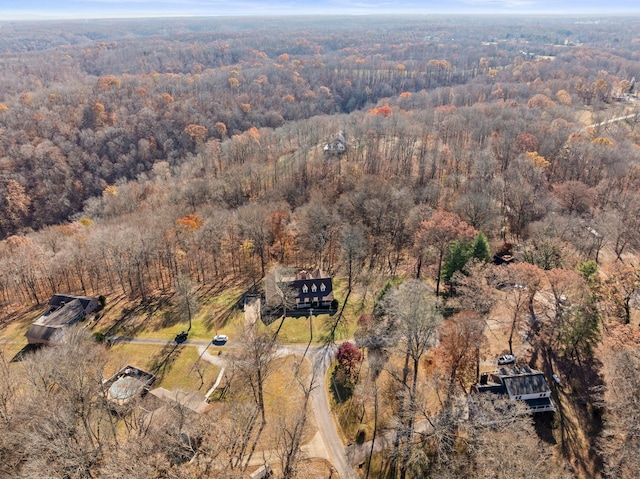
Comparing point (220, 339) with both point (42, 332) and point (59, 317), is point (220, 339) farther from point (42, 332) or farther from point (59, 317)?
point (42, 332)

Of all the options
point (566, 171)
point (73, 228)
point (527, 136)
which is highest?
point (527, 136)

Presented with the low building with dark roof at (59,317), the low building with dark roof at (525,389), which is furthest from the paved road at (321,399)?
the low building with dark roof at (525,389)

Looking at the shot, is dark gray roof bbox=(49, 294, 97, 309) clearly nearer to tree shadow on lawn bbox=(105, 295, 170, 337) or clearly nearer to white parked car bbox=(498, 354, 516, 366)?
tree shadow on lawn bbox=(105, 295, 170, 337)

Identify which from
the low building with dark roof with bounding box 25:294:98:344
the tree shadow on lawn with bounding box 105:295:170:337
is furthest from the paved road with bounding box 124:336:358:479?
the low building with dark roof with bounding box 25:294:98:344

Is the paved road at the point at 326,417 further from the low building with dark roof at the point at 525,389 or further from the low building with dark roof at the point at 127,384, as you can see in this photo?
the low building with dark roof at the point at 127,384

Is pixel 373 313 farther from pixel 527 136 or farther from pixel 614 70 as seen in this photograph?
pixel 614 70

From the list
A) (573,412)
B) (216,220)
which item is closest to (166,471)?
(573,412)

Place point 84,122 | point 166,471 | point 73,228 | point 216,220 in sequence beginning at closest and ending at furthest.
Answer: point 166,471, point 216,220, point 73,228, point 84,122
